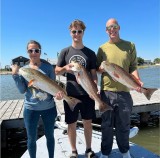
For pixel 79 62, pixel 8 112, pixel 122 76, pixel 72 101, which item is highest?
pixel 79 62

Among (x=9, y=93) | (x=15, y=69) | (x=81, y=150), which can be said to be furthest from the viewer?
(x=9, y=93)

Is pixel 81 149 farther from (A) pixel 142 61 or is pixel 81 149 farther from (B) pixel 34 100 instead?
(A) pixel 142 61

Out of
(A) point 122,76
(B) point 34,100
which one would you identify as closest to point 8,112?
(B) point 34,100

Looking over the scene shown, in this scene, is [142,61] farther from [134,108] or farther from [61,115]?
[61,115]

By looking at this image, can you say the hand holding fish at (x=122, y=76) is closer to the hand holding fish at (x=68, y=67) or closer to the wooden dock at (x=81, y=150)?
the hand holding fish at (x=68, y=67)

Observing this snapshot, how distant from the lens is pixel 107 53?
4.35 metres

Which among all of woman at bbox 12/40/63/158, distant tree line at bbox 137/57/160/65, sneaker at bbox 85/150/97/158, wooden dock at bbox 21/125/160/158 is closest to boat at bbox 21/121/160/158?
wooden dock at bbox 21/125/160/158

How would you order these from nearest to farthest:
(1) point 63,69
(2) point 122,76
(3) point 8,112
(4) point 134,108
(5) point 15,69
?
1. (5) point 15,69
2. (2) point 122,76
3. (1) point 63,69
4. (3) point 8,112
5. (4) point 134,108

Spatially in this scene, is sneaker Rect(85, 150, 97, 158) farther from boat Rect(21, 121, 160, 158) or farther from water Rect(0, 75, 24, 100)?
water Rect(0, 75, 24, 100)

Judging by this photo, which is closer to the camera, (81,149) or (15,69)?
(15,69)

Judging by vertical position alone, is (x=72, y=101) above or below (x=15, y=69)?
below

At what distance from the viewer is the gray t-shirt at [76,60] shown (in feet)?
14.3

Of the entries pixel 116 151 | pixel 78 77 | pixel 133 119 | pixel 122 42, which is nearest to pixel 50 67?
pixel 78 77

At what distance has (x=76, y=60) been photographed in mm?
4340
